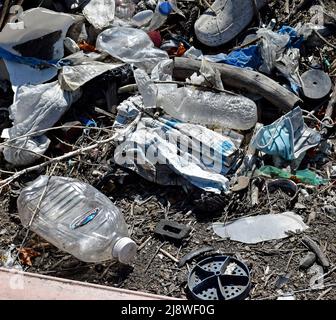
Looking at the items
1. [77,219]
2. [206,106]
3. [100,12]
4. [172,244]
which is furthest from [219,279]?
[100,12]

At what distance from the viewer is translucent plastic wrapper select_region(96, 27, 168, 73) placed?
4.87 meters

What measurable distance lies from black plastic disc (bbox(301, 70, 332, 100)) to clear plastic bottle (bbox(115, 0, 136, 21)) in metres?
1.23

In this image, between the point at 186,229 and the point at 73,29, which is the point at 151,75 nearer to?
the point at 73,29

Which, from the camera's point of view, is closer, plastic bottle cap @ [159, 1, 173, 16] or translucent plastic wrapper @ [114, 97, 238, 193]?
translucent plastic wrapper @ [114, 97, 238, 193]

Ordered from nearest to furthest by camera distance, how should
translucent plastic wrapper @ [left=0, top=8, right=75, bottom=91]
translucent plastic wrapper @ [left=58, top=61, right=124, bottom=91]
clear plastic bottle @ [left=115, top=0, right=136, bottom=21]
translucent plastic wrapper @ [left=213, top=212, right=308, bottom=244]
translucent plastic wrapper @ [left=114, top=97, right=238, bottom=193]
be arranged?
translucent plastic wrapper @ [left=213, top=212, right=308, bottom=244], translucent plastic wrapper @ [left=114, top=97, right=238, bottom=193], translucent plastic wrapper @ [left=58, top=61, right=124, bottom=91], translucent plastic wrapper @ [left=0, top=8, right=75, bottom=91], clear plastic bottle @ [left=115, top=0, right=136, bottom=21]

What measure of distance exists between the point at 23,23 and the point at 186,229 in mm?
1720

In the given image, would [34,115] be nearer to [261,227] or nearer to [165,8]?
[165,8]

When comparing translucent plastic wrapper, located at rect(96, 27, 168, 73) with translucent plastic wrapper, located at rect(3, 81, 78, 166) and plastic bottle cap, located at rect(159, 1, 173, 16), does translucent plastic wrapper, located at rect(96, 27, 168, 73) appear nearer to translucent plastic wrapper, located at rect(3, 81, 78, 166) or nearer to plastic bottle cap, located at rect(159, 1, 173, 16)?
plastic bottle cap, located at rect(159, 1, 173, 16)

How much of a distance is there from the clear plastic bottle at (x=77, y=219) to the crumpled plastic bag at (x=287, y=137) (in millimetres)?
895

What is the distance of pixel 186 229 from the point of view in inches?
159

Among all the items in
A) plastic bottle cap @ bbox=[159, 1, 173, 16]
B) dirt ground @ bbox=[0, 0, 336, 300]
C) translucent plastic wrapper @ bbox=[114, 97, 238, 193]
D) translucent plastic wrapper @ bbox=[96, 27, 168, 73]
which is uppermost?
plastic bottle cap @ bbox=[159, 1, 173, 16]

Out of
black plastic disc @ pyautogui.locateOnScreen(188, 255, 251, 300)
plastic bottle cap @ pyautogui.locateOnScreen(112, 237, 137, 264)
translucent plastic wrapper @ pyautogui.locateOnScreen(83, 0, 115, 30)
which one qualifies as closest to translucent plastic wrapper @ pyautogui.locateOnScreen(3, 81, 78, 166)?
translucent plastic wrapper @ pyautogui.locateOnScreen(83, 0, 115, 30)

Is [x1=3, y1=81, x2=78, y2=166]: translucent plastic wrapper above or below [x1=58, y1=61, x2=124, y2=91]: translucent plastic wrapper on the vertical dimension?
below

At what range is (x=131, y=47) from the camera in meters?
4.92
